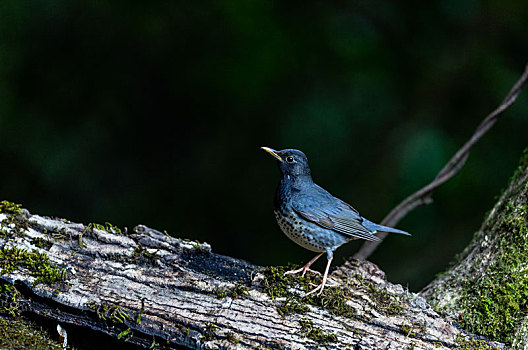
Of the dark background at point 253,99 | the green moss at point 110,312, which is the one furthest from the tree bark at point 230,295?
the dark background at point 253,99

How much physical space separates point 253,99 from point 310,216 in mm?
1815

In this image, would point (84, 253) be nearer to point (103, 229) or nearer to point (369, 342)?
point (103, 229)

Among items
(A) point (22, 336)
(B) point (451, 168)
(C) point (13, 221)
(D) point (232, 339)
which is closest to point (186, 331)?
(D) point (232, 339)

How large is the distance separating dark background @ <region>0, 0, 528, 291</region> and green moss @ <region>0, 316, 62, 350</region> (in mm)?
2276

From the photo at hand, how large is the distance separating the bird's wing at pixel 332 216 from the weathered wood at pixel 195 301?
0.71ft

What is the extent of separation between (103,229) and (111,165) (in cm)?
193

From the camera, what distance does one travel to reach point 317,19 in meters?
4.55

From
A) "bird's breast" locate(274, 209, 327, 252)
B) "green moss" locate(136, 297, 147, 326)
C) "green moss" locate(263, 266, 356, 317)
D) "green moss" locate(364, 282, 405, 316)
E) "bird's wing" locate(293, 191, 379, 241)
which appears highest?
"bird's wing" locate(293, 191, 379, 241)

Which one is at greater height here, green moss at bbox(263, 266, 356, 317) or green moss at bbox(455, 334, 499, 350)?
green moss at bbox(455, 334, 499, 350)

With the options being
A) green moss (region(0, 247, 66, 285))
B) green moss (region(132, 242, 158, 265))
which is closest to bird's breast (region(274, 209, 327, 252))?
green moss (region(132, 242, 158, 265))

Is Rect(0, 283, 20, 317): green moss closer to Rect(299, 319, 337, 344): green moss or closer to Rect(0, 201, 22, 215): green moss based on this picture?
Rect(0, 201, 22, 215): green moss

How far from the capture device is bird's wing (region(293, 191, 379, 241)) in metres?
3.05

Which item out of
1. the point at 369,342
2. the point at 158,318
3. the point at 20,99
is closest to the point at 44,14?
the point at 20,99

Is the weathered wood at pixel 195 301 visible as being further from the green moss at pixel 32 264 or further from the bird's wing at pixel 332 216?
the bird's wing at pixel 332 216
